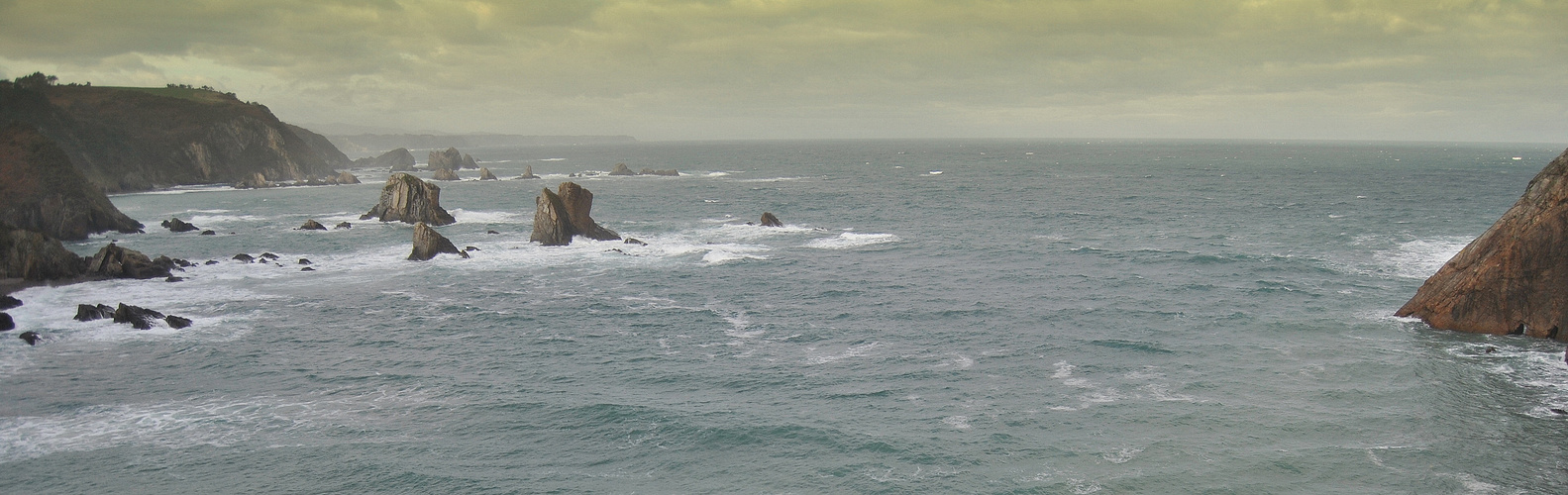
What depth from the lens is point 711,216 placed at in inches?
3784

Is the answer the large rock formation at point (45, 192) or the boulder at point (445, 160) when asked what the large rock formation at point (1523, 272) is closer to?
the large rock formation at point (45, 192)

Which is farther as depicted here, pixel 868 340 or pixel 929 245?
pixel 929 245

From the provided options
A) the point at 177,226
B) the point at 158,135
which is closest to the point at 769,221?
the point at 177,226

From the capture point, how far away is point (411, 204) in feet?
293

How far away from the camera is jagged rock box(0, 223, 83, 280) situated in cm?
5519

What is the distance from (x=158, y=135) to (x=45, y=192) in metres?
71.3

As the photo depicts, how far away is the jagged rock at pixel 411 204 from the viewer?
8862cm

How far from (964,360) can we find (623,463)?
17.5m

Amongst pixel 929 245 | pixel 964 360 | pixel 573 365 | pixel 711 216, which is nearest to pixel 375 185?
pixel 711 216

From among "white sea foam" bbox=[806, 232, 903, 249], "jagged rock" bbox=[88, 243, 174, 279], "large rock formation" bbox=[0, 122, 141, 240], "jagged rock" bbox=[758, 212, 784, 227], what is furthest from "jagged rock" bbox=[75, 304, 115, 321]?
"jagged rock" bbox=[758, 212, 784, 227]

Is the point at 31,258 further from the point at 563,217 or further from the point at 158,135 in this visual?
the point at 158,135

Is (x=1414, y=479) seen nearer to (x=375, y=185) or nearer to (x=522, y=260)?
(x=522, y=260)

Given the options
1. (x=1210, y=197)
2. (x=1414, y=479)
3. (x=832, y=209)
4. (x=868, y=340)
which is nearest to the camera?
(x=1414, y=479)

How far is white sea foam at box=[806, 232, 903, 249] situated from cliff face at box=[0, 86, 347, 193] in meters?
93.5
